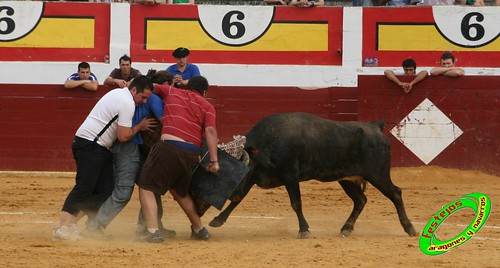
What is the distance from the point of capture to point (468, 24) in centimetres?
1488

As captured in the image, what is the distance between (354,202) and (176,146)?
1985 mm

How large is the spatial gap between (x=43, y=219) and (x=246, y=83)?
468 cm

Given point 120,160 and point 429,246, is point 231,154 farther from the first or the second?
point 429,246

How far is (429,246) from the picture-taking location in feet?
29.2

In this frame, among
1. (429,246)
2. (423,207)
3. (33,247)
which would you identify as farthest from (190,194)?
(423,207)

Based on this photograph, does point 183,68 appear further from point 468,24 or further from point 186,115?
point 468,24

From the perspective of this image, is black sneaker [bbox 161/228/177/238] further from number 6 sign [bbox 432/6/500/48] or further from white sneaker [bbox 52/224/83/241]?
number 6 sign [bbox 432/6/500/48]

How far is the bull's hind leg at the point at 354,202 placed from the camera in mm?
10180

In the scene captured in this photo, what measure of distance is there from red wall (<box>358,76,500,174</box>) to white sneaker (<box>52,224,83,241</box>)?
615 cm

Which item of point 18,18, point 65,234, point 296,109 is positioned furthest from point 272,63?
point 65,234

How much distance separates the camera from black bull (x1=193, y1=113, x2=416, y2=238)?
995 cm

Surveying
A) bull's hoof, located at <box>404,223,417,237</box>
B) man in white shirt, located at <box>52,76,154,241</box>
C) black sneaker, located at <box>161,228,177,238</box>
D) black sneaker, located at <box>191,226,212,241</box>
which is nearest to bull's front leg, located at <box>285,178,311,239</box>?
black sneaker, located at <box>191,226,212,241</box>

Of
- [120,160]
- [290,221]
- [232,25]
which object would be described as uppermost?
[232,25]

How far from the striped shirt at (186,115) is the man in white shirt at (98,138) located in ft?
0.72
